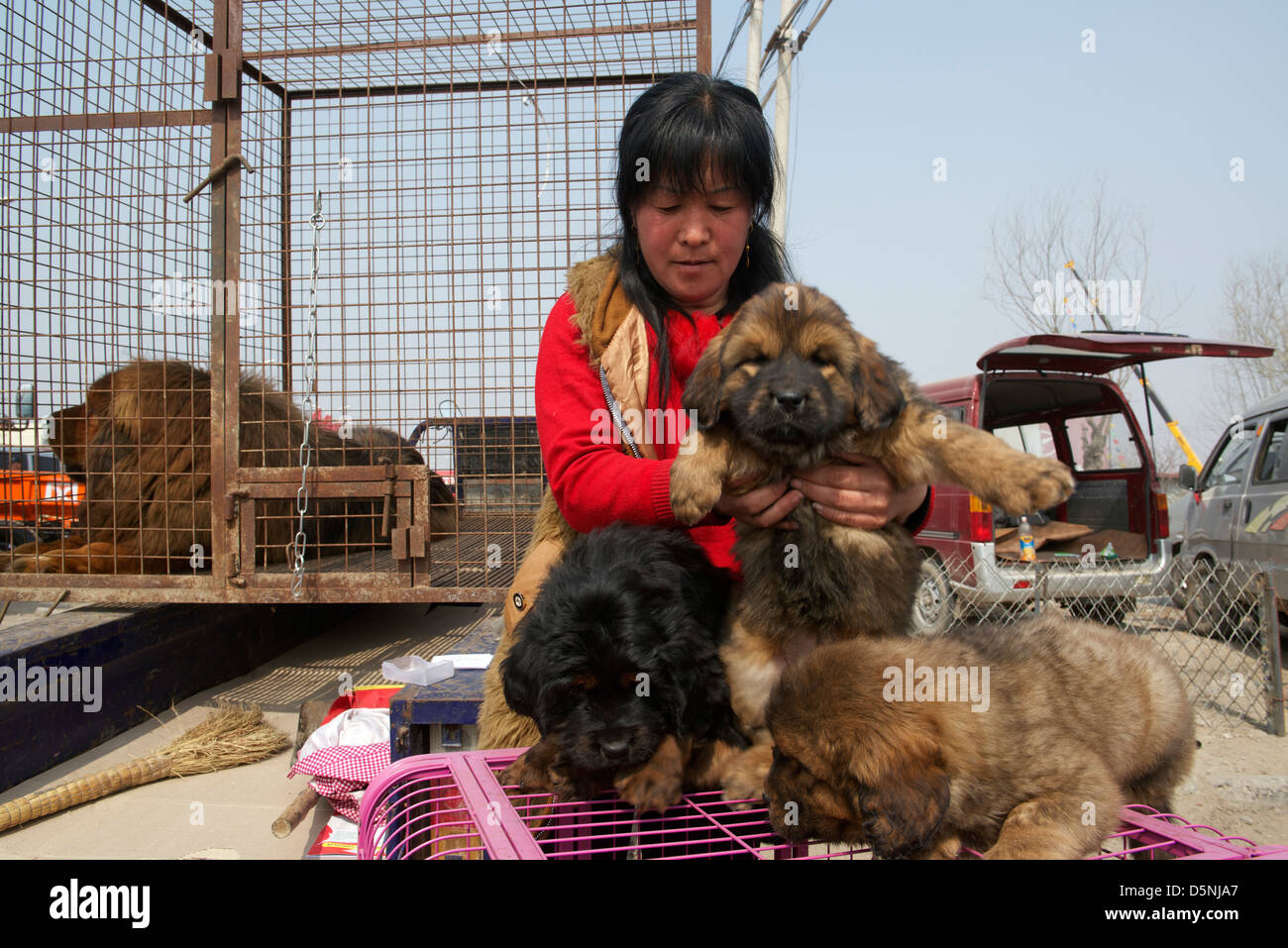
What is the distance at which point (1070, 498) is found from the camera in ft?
27.7

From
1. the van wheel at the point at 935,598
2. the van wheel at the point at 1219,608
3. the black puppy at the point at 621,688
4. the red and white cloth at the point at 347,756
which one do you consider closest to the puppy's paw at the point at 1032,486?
the black puppy at the point at 621,688

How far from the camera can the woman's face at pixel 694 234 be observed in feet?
7.85

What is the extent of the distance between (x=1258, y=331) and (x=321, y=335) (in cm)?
2445

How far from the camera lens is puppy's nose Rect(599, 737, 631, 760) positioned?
1.73 metres

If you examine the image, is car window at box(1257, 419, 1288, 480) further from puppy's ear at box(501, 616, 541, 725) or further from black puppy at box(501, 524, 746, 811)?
puppy's ear at box(501, 616, 541, 725)

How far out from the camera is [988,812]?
163cm

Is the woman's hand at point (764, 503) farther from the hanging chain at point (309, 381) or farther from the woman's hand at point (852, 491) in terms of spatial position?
the hanging chain at point (309, 381)

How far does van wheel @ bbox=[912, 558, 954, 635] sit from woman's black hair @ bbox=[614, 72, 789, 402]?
5.99 meters

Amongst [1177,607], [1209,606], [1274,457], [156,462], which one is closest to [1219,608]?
[1209,606]

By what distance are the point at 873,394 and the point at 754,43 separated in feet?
34.5

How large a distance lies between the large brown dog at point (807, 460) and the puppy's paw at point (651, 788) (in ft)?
0.94

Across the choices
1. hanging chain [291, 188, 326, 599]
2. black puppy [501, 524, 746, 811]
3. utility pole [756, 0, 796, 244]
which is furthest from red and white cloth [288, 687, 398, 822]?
utility pole [756, 0, 796, 244]
